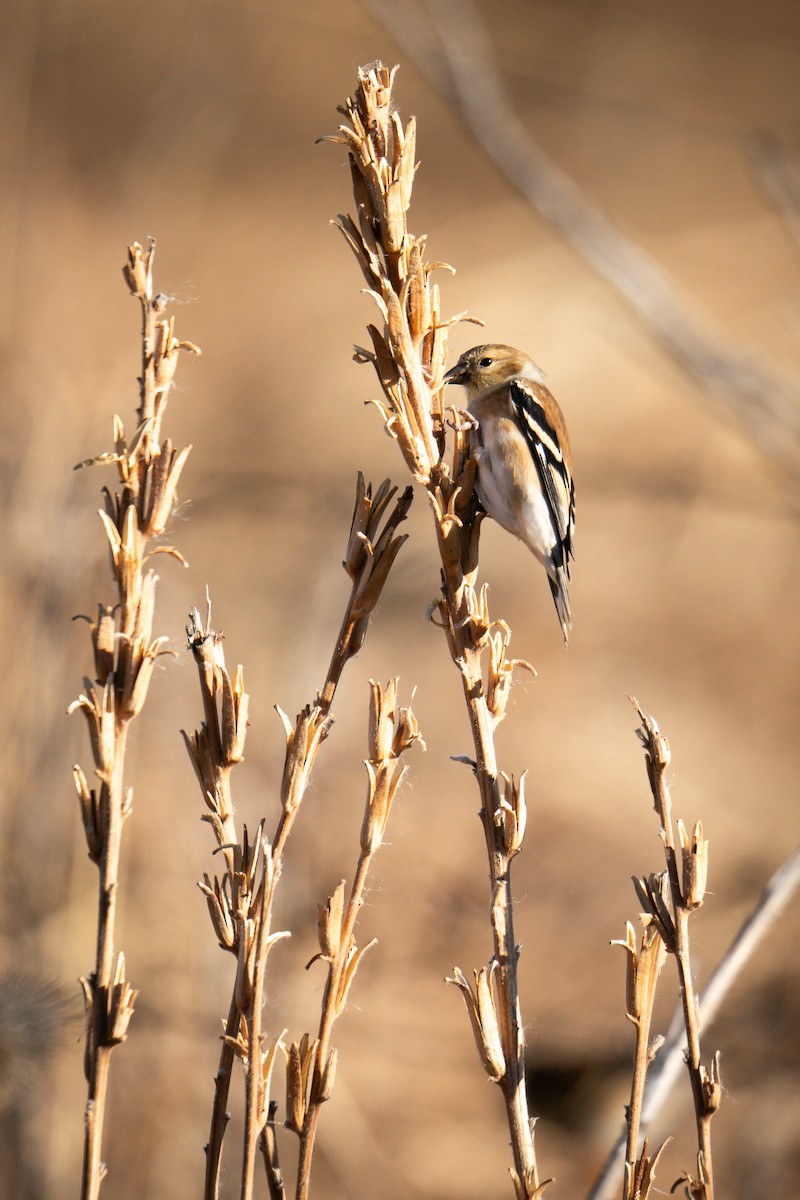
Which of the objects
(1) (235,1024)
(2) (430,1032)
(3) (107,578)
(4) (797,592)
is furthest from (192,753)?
(4) (797,592)

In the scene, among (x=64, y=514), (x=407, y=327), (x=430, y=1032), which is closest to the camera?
(x=407, y=327)

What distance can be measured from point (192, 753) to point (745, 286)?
7969mm

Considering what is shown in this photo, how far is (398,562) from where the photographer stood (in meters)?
4.20

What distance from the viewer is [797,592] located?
6.76 metres

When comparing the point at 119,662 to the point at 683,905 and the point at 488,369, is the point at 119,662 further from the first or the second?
the point at 488,369

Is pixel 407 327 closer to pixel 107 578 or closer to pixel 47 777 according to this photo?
pixel 47 777

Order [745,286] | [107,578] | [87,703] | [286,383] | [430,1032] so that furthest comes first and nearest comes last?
[745,286], [286,383], [430,1032], [107,578], [87,703]

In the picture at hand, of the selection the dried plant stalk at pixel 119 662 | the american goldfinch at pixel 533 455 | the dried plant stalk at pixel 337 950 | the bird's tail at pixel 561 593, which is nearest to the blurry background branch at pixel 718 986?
the dried plant stalk at pixel 337 950

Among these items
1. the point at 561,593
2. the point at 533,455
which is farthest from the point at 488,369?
the point at 561,593

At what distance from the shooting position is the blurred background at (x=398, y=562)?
2881mm

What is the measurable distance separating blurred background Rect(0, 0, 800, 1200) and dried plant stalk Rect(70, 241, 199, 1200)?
33cm

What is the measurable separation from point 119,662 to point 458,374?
1388mm

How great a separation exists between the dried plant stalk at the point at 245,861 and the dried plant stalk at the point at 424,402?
100 mm

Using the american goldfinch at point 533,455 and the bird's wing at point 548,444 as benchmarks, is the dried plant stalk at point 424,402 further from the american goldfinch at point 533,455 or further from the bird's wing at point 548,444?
the bird's wing at point 548,444
